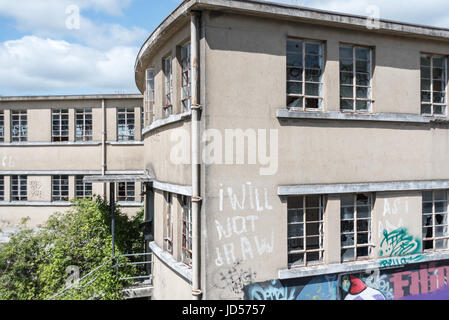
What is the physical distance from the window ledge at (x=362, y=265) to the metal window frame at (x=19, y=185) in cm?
1540

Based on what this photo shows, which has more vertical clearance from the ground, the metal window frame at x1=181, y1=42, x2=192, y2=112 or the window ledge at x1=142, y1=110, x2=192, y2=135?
the metal window frame at x1=181, y1=42, x2=192, y2=112

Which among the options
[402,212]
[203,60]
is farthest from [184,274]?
[402,212]

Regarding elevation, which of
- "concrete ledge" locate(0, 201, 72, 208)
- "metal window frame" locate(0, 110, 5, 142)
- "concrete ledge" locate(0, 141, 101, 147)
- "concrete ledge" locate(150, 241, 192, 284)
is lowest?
"concrete ledge" locate(150, 241, 192, 284)

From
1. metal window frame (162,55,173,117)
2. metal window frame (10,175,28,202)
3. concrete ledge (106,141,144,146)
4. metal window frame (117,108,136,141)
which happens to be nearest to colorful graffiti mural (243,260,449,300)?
metal window frame (162,55,173,117)

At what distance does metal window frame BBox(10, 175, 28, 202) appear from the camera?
1792cm

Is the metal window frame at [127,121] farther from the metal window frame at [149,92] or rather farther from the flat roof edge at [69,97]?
the metal window frame at [149,92]

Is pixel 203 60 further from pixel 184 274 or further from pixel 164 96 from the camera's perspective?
pixel 184 274

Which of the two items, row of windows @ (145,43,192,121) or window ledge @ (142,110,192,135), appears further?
row of windows @ (145,43,192,121)

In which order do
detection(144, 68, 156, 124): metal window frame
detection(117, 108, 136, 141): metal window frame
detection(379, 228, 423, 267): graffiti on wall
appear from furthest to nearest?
detection(117, 108, 136, 141): metal window frame
detection(144, 68, 156, 124): metal window frame
detection(379, 228, 423, 267): graffiti on wall

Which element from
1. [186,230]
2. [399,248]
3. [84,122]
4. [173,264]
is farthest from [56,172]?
[399,248]

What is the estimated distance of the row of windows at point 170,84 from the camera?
313 inches
